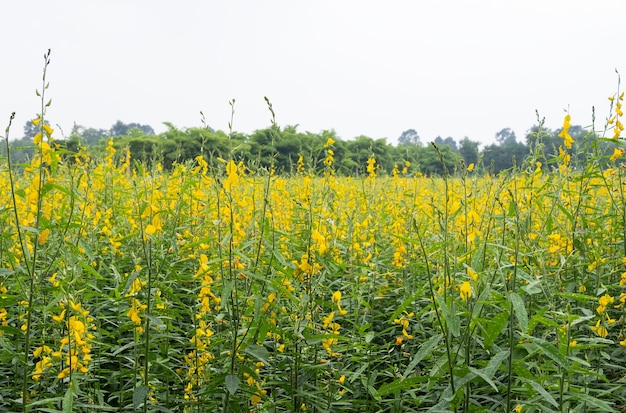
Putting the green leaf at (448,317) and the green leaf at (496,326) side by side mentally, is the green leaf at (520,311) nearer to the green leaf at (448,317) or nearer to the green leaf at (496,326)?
the green leaf at (496,326)

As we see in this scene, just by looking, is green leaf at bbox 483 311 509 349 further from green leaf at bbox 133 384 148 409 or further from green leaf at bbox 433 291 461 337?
green leaf at bbox 133 384 148 409

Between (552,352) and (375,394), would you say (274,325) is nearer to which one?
(375,394)

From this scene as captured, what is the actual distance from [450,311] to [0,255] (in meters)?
2.65

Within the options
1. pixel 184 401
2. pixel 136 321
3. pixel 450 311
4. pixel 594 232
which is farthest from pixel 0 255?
pixel 594 232

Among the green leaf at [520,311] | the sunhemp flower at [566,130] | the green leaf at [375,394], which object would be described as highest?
the sunhemp flower at [566,130]

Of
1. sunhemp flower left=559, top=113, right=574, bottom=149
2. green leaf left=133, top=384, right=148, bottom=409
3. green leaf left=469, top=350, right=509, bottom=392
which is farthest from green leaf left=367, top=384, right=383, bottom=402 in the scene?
sunhemp flower left=559, top=113, right=574, bottom=149

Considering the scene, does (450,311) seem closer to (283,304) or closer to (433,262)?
(283,304)

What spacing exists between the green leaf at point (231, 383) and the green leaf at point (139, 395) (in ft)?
1.18

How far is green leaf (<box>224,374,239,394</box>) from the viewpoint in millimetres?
2229

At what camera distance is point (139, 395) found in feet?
7.56

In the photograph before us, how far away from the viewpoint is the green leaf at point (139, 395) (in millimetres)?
2279

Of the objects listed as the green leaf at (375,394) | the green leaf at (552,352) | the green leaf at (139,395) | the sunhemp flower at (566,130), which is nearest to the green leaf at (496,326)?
the green leaf at (552,352)

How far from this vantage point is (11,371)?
308 centimetres

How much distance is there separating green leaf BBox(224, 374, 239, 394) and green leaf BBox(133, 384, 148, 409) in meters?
0.36
